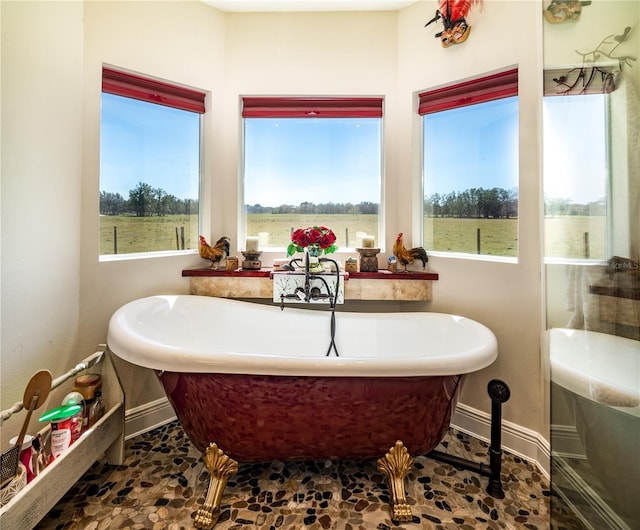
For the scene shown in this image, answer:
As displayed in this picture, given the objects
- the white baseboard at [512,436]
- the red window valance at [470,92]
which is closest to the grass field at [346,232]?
the red window valance at [470,92]

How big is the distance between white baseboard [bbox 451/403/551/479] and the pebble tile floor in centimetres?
5

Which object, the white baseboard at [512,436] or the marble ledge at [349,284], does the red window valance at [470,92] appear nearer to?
the marble ledge at [349,284]

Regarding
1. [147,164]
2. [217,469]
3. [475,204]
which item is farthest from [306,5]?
[217,469]

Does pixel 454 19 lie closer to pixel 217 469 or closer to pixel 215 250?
pixel 215 250

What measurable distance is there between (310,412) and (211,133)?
1.94 m

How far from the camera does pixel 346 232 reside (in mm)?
2334

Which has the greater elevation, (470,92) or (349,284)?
(470,92)

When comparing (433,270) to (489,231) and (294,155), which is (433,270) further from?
(294,155)

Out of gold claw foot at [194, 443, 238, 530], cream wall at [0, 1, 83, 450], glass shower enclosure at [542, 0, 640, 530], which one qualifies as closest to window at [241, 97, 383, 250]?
cream wall at [0, 1, 83, 450]

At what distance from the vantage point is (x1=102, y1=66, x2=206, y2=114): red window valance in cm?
177

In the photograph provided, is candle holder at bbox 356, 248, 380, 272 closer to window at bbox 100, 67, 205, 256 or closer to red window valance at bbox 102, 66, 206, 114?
window at bbox 100, 67, 205, 256

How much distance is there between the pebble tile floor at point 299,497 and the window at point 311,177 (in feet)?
4.71

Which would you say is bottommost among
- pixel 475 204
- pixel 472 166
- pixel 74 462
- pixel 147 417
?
pixel 147 417

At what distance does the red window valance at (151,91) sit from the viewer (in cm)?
177
